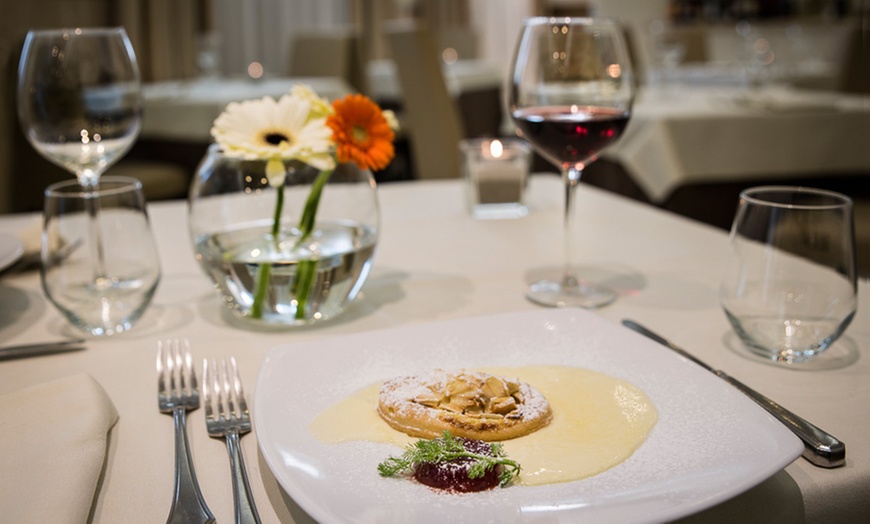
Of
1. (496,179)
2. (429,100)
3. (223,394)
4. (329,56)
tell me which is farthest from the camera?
(329,56)

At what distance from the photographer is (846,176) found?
3.00 metres

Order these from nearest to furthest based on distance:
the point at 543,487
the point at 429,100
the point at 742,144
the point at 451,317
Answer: the point at 543,487
the point at 451,317
the point at 742,144
the point at 429,100

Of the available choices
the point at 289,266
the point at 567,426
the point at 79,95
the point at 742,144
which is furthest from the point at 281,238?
the point at 742,144

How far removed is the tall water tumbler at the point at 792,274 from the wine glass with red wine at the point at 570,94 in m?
0.21

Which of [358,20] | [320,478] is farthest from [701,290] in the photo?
[358,20]

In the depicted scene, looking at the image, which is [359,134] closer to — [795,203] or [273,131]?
[273,131]

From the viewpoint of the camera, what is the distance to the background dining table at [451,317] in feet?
1.86

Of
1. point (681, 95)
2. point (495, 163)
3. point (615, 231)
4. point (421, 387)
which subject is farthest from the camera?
point (681, 95)

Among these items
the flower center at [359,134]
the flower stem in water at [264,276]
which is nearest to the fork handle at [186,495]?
the flower stem in water at [264,276]

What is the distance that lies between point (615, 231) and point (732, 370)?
0.60 metres

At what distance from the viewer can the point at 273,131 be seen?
2.80 ft

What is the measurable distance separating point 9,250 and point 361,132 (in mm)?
465

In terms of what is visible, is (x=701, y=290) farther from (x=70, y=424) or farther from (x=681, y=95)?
(x=681, y=95)

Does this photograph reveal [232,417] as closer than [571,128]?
Yes
